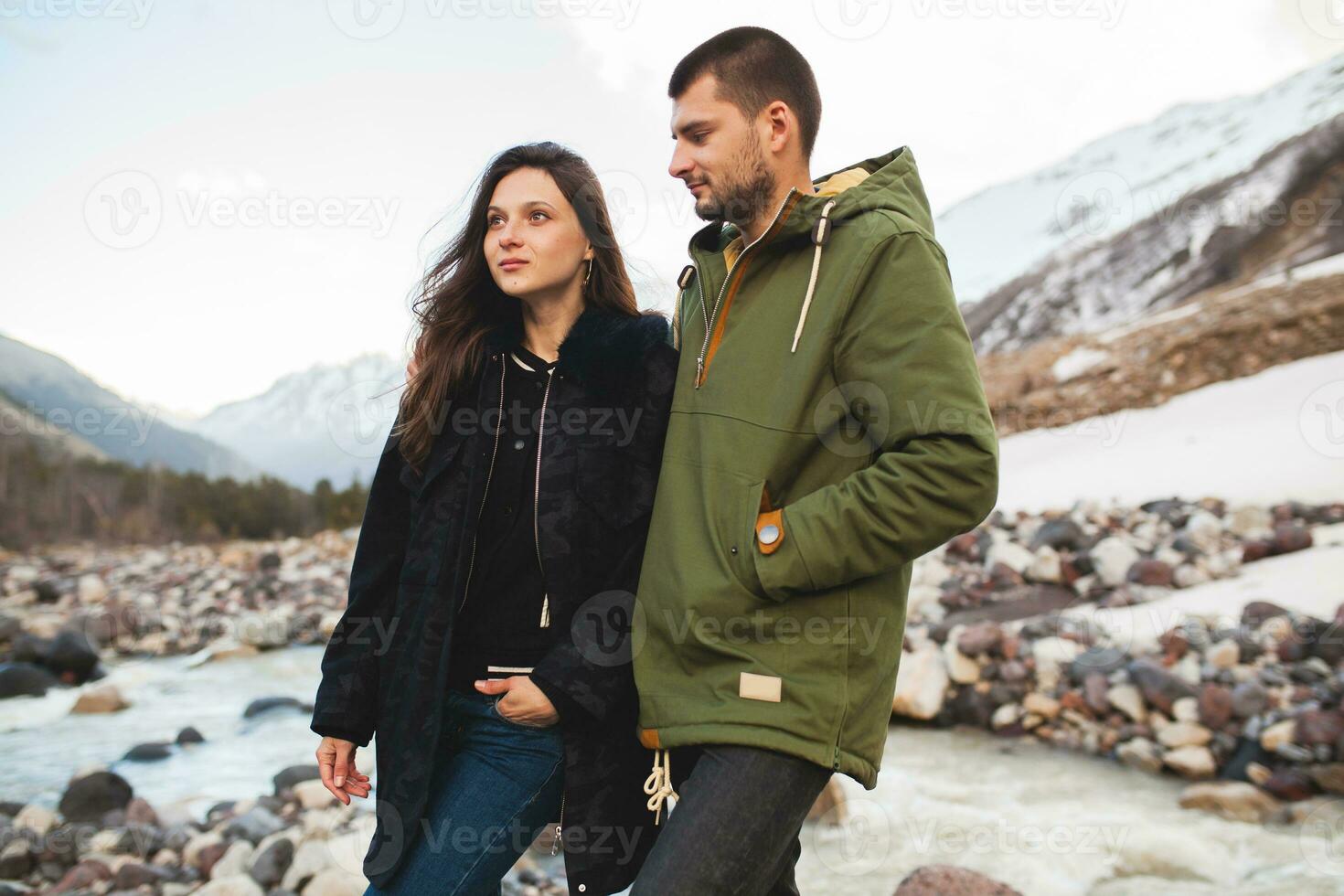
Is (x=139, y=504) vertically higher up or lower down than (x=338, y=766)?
lower down

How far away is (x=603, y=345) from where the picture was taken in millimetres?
1862

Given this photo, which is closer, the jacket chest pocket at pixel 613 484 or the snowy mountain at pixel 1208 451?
the jacket chest pocket at pixel 613 484

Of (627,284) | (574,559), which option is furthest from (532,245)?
(574,559)

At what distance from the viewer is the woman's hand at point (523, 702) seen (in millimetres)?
1655

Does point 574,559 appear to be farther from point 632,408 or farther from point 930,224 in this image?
point 930,224

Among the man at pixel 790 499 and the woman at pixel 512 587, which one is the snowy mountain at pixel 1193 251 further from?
the woman at pixel 512 587

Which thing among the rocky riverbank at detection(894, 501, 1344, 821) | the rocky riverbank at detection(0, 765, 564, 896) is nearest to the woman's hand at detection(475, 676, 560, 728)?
the rocky riverbank at detection(0, 765, 564, 896)

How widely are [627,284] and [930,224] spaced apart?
673 mm

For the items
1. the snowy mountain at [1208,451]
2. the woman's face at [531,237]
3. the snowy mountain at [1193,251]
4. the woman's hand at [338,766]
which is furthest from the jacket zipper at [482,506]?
the snowy mountain at [1193,251]

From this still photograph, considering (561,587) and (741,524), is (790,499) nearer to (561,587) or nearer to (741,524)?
(741,524)

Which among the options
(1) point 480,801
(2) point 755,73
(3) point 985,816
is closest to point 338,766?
(1) point 480,801

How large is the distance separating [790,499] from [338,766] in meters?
1.00

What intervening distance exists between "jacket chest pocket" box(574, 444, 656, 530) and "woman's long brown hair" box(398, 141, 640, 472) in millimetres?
324

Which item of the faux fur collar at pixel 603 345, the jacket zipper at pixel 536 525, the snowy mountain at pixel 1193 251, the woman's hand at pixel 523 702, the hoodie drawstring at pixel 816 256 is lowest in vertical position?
the woman's hand at pixel 523 702
